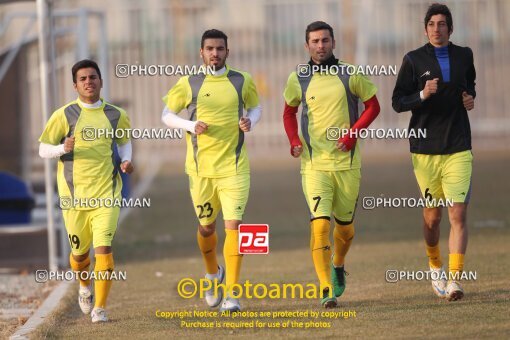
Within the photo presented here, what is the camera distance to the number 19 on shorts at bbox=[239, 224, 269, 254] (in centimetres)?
1071

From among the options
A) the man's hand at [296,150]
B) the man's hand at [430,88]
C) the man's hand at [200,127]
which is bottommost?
the man's hand at [296,150]

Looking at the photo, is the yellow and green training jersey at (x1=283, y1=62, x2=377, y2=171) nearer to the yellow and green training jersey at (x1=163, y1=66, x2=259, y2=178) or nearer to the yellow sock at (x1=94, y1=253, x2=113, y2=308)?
the yellow and green training jersey at (x1=163, y1=66, x2=259, y2=178)

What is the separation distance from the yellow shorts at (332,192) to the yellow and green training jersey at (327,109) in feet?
0.22

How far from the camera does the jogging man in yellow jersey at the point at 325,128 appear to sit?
1055 cm

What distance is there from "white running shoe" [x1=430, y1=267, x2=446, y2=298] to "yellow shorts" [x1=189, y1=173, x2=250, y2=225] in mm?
1664

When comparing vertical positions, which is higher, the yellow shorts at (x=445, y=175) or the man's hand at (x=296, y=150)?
the man's hand at (x=296, y=150)

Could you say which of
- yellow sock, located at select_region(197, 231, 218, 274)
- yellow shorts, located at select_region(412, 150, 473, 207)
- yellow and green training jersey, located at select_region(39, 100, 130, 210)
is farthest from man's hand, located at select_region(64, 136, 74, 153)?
yellow shorts, located at select_region(412, 150, 473, 207)

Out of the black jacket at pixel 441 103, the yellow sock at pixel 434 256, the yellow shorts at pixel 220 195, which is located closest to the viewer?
the black jacket at pixel 441 103

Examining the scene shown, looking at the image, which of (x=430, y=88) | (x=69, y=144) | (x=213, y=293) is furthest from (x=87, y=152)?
(x=430, y=88)

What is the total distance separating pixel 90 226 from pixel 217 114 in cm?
138

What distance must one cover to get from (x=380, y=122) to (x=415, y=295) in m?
27.3

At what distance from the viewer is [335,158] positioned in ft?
35.0

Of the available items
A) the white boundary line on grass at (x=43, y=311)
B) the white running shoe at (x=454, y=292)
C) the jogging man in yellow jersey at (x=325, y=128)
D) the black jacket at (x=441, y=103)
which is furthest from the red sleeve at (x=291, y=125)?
the white boundary line on grass at (x=43, y=311)

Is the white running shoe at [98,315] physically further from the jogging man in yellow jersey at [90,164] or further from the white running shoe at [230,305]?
the white running shoe at [230,305]
